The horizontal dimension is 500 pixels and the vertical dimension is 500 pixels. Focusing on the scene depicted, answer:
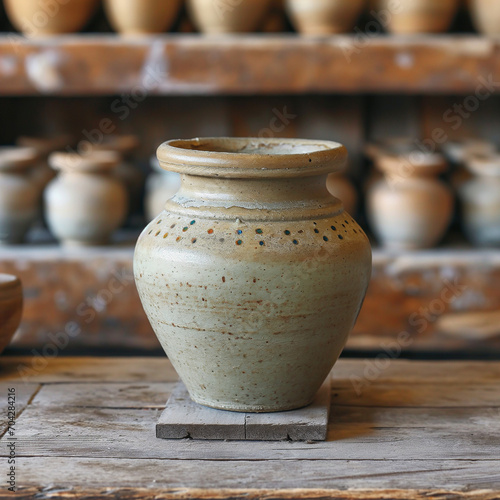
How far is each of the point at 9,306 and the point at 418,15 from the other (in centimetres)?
136

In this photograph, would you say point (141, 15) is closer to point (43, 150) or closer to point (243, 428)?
point (43, 150)

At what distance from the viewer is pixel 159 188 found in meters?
2.19

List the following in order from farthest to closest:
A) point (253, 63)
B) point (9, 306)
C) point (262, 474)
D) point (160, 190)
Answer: point (160, 190)
point (253, 63)
point (9, 306)
point (262, 474)

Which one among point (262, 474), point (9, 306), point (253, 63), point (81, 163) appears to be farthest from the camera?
point (81, 163)

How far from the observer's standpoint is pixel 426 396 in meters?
1.10

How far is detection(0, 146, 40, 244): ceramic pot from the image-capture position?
2.09 m

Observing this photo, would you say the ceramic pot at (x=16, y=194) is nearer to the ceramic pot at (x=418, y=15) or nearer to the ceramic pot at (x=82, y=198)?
the ceramic pot at (x=82, y=198)

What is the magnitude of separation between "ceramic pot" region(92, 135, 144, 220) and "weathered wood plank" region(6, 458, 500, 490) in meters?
1.47

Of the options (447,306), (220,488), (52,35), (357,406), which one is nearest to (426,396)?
(357,406)

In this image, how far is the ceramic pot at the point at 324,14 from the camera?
201 centimetres

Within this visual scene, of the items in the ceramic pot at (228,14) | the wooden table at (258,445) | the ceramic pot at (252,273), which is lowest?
the wooden table at (258,445)

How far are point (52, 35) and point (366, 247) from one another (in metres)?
1.39

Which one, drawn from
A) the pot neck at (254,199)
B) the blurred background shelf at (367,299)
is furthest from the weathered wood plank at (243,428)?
the blurred background shelf at (367,299)

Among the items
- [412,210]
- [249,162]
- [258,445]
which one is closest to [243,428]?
[258,445]
